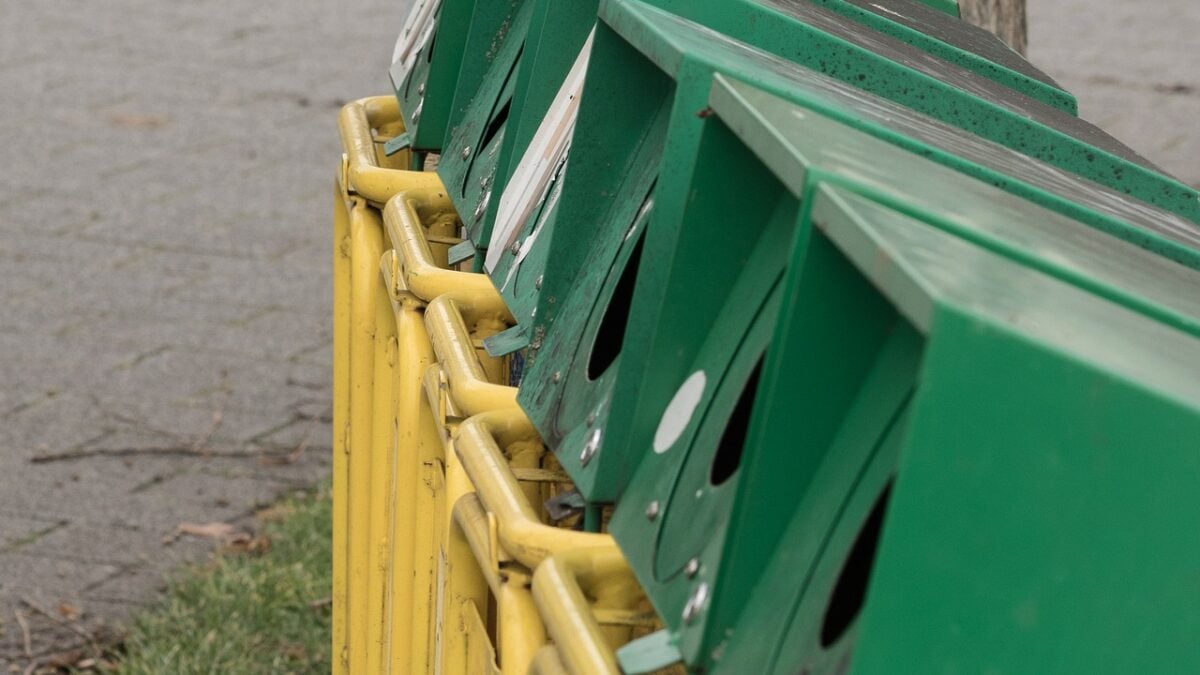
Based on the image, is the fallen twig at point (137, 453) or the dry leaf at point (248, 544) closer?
the dry leaf at point (248, 544)

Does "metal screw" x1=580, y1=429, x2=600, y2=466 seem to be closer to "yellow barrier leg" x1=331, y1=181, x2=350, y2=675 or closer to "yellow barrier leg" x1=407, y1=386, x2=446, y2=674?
"yellow barrier leg" x1=407, y1=386, x2=446, y2=674

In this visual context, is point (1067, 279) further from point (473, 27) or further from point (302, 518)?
point (302, 518)

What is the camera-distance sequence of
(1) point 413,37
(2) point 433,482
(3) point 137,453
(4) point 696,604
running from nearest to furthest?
(4) point 696,604 → (2) point 433,482 → (1) point 413,37 → (3) point 137,453

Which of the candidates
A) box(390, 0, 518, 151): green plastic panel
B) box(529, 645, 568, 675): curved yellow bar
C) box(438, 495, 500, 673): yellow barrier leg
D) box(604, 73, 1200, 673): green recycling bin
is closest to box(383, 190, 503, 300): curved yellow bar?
box(390, 0, 518, 151): green plastic panel

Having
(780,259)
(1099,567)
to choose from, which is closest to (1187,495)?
(1099,567)

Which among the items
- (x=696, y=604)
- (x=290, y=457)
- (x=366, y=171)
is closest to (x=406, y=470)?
(x=366, y=171)

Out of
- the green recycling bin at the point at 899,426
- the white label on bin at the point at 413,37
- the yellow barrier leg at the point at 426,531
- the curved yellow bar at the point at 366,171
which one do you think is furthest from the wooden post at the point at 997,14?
the green recycling bin at the point at 899,426

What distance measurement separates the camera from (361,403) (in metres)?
2.67

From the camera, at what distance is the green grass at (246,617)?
3508 millimetres

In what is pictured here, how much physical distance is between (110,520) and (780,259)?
3075mm

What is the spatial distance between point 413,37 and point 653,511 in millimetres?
1970

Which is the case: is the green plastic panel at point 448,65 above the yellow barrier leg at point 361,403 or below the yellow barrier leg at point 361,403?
above

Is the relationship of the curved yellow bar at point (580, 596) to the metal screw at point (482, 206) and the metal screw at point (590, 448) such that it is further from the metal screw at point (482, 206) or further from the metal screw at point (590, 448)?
the metal screw at point (482, 206)

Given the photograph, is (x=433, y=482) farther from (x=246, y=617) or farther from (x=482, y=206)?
(x=246, y=617)
